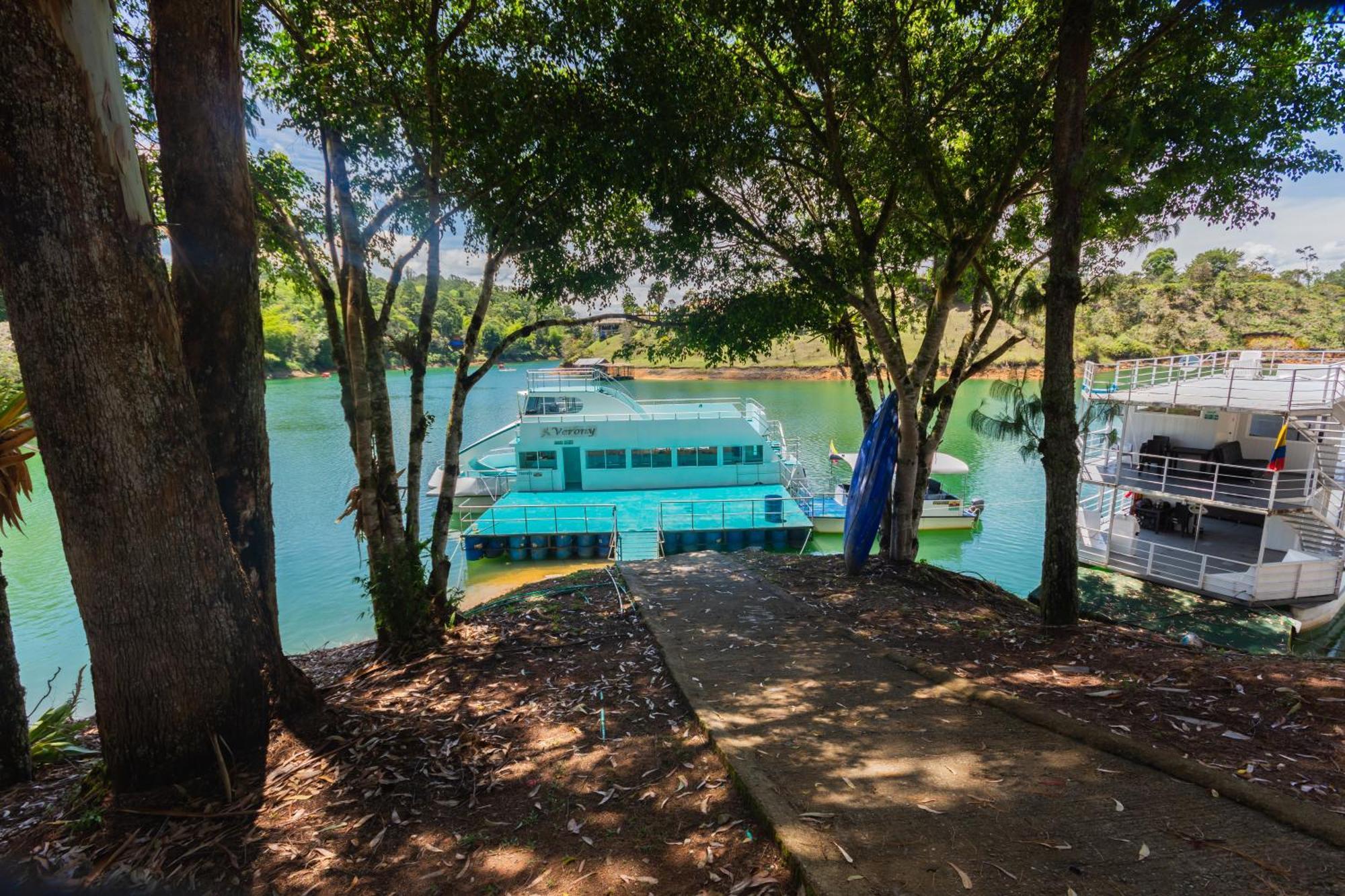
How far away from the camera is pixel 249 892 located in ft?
8.28

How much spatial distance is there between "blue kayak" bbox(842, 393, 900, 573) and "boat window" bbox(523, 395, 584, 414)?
13534mm

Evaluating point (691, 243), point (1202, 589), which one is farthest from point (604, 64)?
point (1202, 589)

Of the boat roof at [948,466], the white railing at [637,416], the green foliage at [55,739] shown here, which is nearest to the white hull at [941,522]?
the boat roof at [948,466]

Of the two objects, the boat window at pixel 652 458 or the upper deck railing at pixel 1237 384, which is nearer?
the upper deck railing at pixel 1237 384

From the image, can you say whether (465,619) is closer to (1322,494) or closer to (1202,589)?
(1202,589)

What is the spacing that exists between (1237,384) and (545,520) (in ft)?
58.5

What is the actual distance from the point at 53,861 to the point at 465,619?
446 centimetres

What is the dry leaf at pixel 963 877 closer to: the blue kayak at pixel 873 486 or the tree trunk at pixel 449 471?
the tree trunk at pixel 449 471

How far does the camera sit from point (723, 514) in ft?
56.6

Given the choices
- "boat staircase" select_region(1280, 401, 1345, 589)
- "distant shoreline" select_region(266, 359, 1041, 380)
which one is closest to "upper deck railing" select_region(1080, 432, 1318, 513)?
"boat staircase" select_region(1280, 401, 1345, 589)

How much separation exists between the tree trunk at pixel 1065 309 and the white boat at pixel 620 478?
11.3m

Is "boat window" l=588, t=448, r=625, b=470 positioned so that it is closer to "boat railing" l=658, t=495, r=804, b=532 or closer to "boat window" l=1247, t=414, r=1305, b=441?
"boat railing" l=658, t=495, r=804, b=532

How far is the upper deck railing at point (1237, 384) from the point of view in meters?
11.7

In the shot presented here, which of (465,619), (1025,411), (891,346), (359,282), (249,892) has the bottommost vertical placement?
(465,619)
